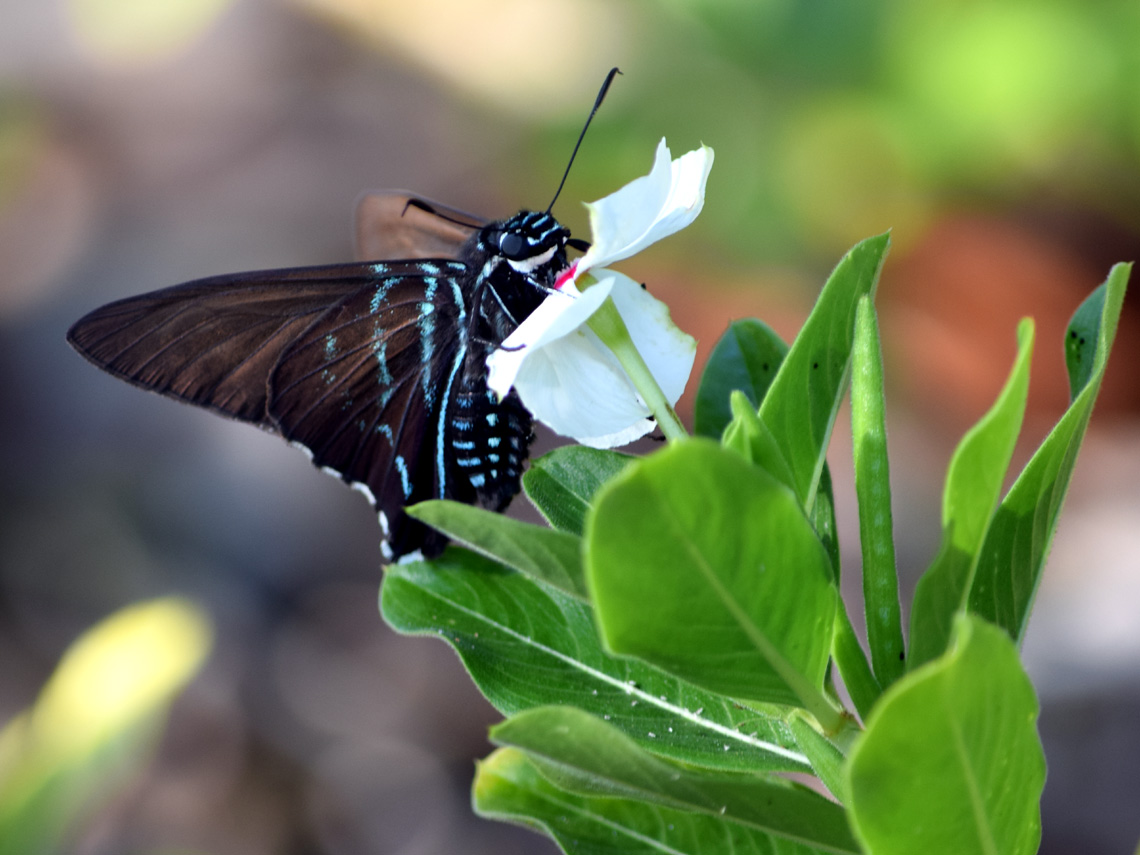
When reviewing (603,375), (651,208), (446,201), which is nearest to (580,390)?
(603,375)

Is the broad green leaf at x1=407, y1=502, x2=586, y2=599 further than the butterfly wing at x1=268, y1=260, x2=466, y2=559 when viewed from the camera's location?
No

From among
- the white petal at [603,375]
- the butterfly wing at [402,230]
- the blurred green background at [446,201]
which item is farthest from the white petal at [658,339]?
the blurred green background at [446,201]

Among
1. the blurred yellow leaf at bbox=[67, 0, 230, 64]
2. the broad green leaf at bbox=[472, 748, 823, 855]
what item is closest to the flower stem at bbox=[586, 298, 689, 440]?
the broad green leaf at bbox=[472, 748, 823, 855]

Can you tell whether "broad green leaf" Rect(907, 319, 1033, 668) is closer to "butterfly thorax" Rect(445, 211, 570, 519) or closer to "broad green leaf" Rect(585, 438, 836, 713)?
"broad green leaf" Rect(585, 438, 836, 713)

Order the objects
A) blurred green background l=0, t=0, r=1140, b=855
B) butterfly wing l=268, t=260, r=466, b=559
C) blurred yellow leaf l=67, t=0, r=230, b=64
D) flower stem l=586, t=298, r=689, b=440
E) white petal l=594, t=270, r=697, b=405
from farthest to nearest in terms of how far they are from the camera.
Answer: blurred yellow leaf l=67, t=0, r=230, b=64 → blurred green background l=0, t=0, r=1140, b=855 → butterfly wing l=268, t=260, r=466, b=559 → white petal l=594, t=270, r=697, b=405 → flower stem l=586, t=298, r=689, b=440

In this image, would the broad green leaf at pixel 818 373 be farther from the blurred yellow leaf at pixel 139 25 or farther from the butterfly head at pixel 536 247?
the blurred yellow leaf at pixel 139 25

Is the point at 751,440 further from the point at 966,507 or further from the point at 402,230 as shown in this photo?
the point at 402,230
